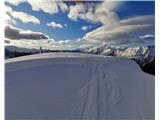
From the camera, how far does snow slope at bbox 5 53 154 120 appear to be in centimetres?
345

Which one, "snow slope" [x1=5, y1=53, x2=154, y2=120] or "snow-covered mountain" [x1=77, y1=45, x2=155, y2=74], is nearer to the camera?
"snow slope" [x1=5, y1=53, x2=154, y2=120]

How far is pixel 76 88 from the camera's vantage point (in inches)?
142

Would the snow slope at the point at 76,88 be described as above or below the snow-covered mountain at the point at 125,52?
below

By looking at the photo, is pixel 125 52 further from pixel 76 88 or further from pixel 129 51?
pixel 76 88

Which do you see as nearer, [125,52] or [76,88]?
[76,88]

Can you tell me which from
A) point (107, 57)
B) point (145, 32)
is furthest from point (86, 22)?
point (145, 32)

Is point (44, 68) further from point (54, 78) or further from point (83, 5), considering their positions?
point (83, 5)

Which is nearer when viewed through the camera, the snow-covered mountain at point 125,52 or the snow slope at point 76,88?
the snow slope at point 76,88

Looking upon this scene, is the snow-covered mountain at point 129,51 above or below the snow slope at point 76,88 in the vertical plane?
above

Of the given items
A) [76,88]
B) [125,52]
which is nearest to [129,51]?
[125,52]

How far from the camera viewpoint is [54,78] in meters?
3.63

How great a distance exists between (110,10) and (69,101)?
1169 mm

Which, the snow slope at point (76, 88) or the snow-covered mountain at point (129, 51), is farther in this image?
the snow-covered mountain at point (129, 51)

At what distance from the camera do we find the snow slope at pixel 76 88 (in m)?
3.45
